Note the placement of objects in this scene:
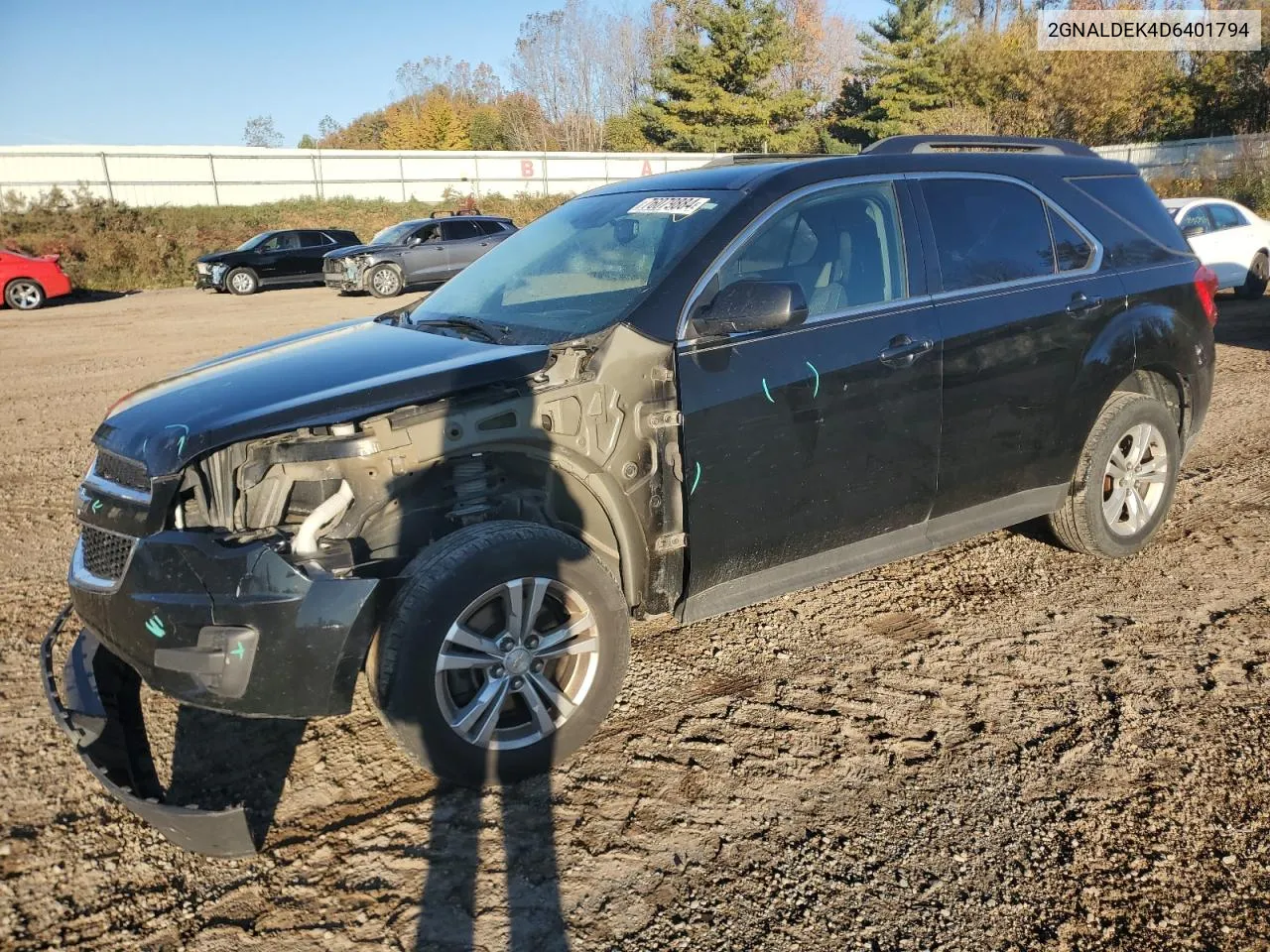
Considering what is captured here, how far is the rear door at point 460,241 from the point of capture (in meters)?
21.7

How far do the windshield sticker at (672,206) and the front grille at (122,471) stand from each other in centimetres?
216

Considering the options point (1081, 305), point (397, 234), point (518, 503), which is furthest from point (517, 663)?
point (397, 234)

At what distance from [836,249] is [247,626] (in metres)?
2.64

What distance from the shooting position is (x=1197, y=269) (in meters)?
4.90

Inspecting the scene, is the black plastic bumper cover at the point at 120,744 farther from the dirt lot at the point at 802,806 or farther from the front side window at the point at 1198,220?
the front side window at the point at 1198,220

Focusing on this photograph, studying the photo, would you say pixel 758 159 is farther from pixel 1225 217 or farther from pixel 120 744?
pixel 1225 217

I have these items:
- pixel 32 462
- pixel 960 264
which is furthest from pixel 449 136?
pixel 960 264

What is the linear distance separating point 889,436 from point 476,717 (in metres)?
1.98

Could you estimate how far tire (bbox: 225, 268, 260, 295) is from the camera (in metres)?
23.3

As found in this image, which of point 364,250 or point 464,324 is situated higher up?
point 364,250

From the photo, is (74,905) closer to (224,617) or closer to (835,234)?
(224,617)

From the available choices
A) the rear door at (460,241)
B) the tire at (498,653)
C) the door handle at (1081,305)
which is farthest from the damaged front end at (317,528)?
the rear door at (460,241)

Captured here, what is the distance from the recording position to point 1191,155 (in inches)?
1415

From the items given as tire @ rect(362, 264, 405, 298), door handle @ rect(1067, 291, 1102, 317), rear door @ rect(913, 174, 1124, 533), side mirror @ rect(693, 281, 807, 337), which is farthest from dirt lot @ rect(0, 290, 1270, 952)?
tire @ rect(362, 264, 405, 298)
